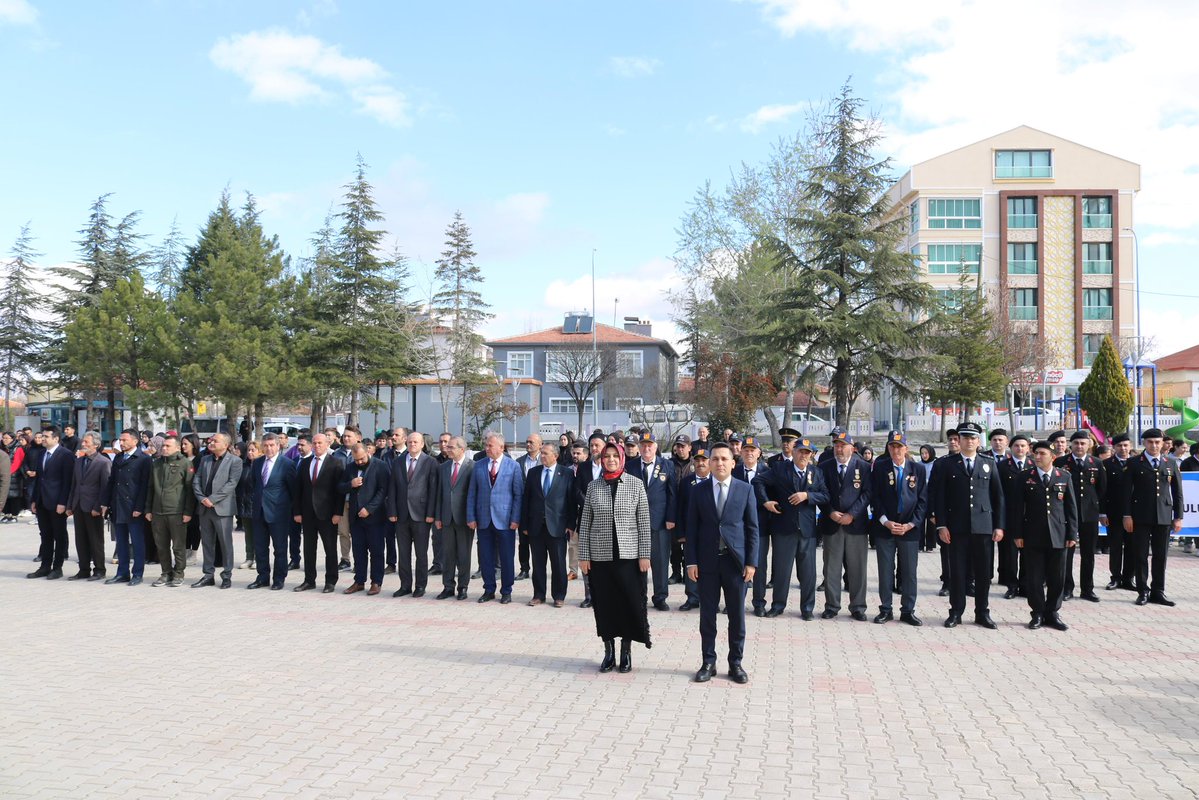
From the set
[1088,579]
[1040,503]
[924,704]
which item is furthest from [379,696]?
[1088,579]

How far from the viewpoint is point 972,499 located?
9.90 metres

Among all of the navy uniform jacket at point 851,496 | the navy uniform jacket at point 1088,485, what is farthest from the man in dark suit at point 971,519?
the navy uniform jacket at point 1088,485

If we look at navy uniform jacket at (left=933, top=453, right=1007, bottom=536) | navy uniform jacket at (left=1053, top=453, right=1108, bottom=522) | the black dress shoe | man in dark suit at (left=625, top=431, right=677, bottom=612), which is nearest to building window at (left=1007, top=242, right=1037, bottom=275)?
→ navy uniform jacket at (left=1053, top=453, right=1108, bottom=522)

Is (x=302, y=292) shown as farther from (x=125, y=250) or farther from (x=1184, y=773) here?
(x=1184, y=773)

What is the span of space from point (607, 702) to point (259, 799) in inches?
105

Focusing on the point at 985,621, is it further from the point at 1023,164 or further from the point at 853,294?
the point at 1023,164

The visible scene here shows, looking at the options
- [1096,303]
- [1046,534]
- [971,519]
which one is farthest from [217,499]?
[1096,303]

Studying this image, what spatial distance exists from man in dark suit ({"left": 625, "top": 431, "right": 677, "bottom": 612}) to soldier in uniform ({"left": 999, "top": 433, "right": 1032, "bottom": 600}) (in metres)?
3.80

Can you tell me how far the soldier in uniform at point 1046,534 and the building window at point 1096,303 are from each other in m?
58.4

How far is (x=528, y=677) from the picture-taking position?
298 inches

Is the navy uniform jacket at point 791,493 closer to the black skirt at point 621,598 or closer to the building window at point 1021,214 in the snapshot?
the black skirt at point 621,598

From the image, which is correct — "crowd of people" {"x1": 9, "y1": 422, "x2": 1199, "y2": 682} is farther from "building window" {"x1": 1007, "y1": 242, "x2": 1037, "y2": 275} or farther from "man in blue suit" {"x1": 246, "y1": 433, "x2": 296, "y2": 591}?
"building window" {"x1": 1007, "y1": 242, "x2": 1037, "y2": 275}

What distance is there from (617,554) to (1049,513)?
5.08 meters

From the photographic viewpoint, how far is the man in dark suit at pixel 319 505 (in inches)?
465
